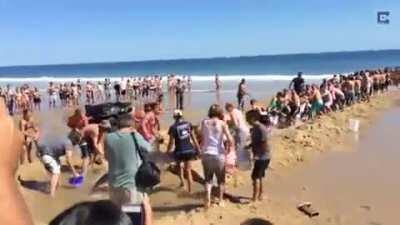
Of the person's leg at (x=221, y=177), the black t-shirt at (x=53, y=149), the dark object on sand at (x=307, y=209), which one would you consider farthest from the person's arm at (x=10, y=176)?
the black t-shirt at (x=53, y=149)

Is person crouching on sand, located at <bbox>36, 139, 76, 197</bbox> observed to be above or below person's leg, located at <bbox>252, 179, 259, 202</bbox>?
above

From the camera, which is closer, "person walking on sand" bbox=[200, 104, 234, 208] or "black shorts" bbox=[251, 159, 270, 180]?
"person walking on sand" bbox=[200, 104, 234, 208]

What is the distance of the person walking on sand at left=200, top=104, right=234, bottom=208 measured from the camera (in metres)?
9.62

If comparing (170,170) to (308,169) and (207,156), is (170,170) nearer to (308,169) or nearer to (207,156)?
(207,156)

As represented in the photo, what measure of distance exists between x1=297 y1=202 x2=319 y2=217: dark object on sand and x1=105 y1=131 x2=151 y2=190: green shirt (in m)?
3.31

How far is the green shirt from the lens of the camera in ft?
23.6

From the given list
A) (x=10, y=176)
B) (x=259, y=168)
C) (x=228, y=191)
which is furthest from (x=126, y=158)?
(x=10, y=176)

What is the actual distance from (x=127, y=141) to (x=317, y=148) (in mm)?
8782

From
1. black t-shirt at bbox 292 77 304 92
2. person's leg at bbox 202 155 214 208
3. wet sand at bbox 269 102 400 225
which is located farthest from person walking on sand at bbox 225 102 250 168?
black t-shirt at bbox 292 77 304 92

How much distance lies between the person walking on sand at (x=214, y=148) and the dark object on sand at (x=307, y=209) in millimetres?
1144

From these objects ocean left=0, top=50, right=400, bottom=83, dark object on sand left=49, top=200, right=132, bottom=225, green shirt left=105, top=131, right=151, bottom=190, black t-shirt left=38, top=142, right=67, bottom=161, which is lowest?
ocean left=0, top=50, right=400, bottom=83

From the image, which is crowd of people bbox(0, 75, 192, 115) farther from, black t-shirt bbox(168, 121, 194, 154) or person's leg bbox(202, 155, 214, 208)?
person's leg bbox(202, 155, 214, 208)

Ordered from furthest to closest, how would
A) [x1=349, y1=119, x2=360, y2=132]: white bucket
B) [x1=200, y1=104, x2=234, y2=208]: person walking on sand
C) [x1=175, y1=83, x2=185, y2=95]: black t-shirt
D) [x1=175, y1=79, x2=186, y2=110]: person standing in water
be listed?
[x1=175, y1=83, x2=185, y2=95]: black t-shirt, [x1=175, y1=79, x2=186, y2=110]: person standing in water, [x1=349, y1=119, x2=360, y2=132]: white bucket, [x1=200, y1=104, x2=234, y2=208]: person walking on sand

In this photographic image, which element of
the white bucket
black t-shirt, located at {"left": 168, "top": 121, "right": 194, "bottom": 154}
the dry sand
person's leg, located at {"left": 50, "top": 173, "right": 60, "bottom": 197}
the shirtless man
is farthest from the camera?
the shirtless man
